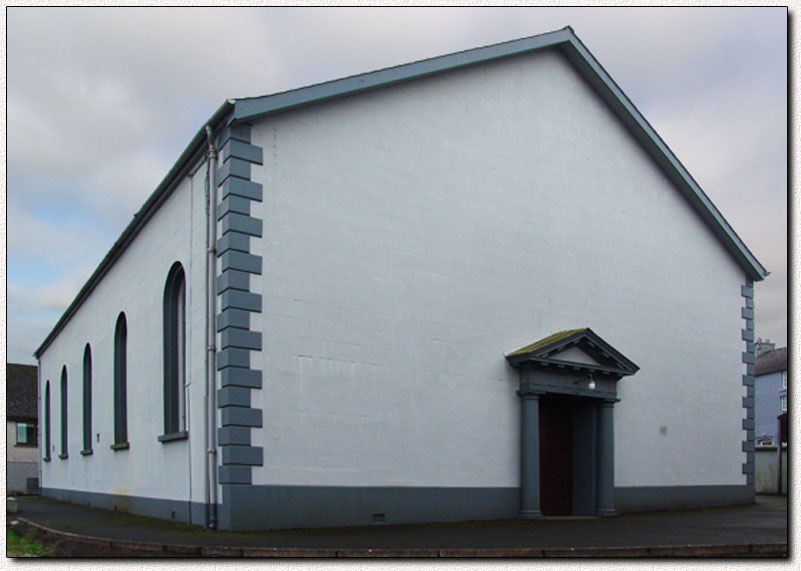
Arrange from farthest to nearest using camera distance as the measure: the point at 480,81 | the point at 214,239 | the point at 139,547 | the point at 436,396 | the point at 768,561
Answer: the point at 480,81 → the point at 436,396 → the point at 214,239 → the point at 139,547 → the point at 768,561

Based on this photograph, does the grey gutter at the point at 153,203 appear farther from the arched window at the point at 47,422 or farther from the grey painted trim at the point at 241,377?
the arched window at the point at 47,422

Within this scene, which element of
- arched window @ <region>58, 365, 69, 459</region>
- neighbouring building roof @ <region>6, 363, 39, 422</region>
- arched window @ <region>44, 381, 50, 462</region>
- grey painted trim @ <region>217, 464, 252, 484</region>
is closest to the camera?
grey painted trim @ <region>217, 464, 252, 484</region>

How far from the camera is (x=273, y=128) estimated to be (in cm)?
1409

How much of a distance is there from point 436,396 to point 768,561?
6726 mm

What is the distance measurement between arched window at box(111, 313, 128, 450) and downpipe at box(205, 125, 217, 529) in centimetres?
682

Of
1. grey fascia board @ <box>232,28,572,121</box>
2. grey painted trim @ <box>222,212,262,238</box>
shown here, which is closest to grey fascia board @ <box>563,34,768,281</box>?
grey fascia board @ <box>232,28,572,121</box>

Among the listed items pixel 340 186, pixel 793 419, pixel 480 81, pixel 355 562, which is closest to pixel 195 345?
pixel 340 186

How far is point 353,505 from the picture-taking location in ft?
45.9

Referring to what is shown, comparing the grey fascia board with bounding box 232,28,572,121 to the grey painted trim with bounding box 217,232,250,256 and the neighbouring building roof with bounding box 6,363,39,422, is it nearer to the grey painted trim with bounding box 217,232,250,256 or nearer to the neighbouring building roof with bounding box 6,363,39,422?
the grey painted trim with bounding box 217,232,250,256

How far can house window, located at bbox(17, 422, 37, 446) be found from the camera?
148 ft

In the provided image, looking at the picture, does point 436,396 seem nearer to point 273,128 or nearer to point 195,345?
point 195,345

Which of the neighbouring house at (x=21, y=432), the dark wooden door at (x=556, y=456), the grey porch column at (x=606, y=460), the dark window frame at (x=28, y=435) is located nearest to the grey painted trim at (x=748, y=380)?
the grey porch column at (x=606, y=460)

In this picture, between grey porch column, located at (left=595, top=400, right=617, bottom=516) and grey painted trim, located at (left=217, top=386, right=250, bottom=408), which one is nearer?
grey painted trim, located at (left=217, top=386, right=250, bottom=408)

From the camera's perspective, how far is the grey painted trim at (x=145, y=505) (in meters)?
14.3
